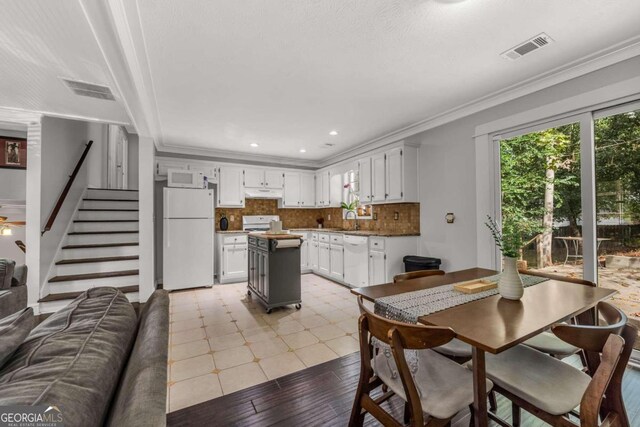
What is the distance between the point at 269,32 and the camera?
2037 mm

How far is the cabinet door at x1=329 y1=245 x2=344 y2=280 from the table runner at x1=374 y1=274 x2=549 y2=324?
10.1 feet

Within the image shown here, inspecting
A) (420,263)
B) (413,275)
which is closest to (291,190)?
(420,263)

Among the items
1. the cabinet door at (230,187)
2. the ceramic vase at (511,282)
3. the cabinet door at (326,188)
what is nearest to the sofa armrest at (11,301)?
the ceramic vase at (511,282)

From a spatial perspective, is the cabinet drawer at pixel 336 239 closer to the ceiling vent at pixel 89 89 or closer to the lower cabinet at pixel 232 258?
the lower cabinet at pixel 232 258

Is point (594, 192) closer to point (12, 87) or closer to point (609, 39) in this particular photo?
point (609, 39)

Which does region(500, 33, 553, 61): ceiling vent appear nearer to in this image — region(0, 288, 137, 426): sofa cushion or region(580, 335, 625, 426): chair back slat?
region(580, 335, 625, 426): chair back slat

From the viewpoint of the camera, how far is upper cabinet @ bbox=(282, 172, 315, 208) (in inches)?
243

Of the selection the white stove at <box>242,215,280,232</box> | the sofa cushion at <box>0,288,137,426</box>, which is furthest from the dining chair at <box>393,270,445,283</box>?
the white stove at <box>242,215,280,232</box>

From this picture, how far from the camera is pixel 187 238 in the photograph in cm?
473

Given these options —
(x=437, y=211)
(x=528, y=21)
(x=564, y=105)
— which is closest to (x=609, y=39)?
(x=564, y=105)

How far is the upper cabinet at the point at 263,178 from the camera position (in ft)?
18.8

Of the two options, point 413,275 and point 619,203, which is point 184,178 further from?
point 619,203

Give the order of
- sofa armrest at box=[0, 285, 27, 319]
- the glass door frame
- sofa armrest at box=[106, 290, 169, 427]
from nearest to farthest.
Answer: sofa armrest at box=[106, 290, 169, 427] → sofa armrest at box=[0, 285, 27, 319] → the glass door frame

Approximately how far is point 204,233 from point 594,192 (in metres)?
5.02
